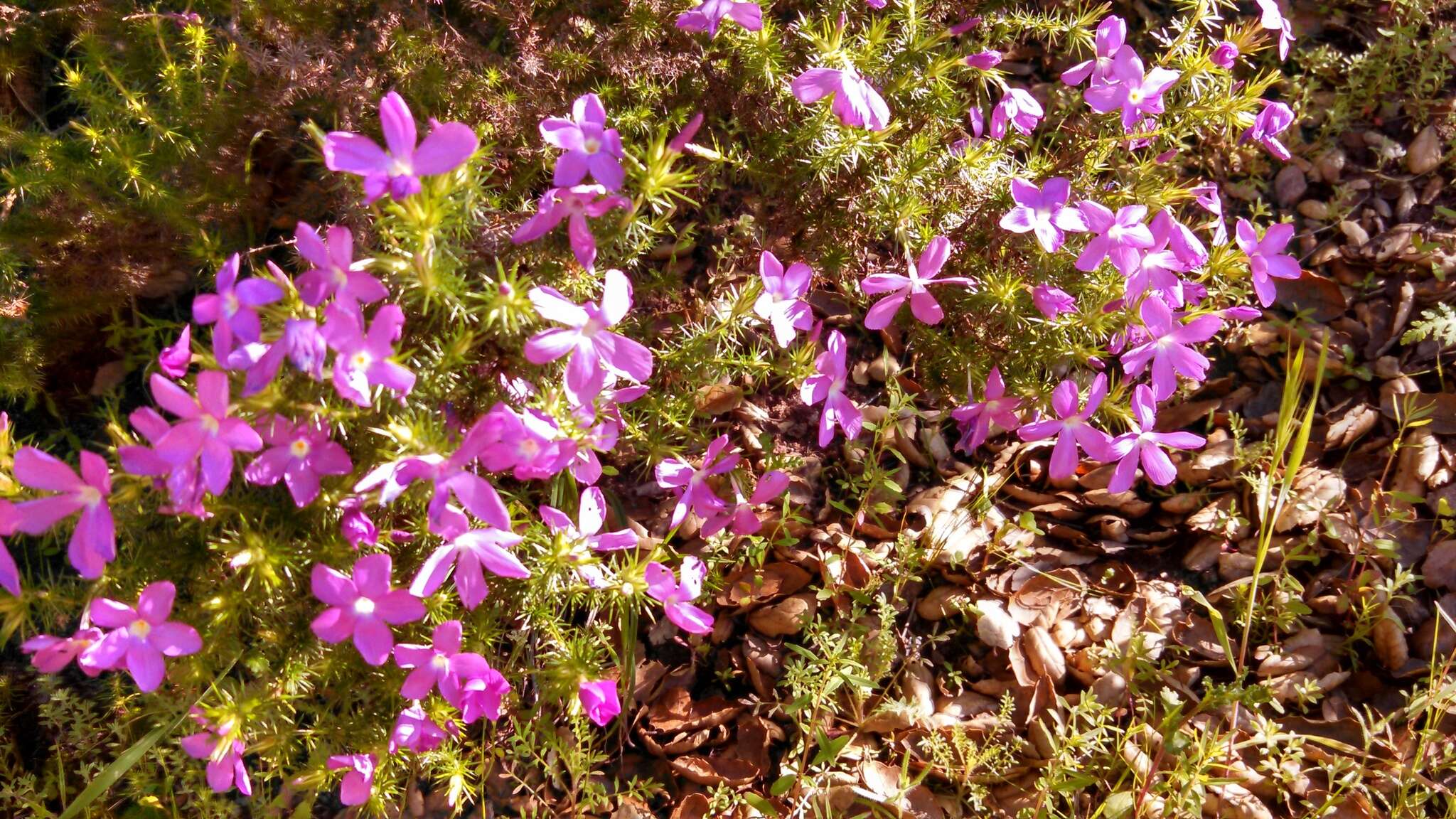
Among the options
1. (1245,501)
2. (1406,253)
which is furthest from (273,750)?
(1406,253)

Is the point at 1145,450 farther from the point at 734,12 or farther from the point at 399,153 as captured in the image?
the point at 399,153

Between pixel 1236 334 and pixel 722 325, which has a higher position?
pixel 722 325

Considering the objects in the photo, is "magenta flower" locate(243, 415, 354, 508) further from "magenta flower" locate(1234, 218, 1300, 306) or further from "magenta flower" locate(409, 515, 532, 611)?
"magenta flower" locate(1234, 218, 1300, 306)

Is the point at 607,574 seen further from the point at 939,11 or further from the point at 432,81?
the point at 939,11

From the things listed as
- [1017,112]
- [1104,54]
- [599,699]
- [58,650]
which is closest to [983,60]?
[1017,112]

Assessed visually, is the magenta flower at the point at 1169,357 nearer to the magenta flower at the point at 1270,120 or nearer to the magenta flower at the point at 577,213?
the magenta flower at the point at 1270,120

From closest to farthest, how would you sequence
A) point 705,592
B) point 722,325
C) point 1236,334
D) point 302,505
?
1. point 302,505
2. point 722,325
3. point 705,592
4. point 1236,334

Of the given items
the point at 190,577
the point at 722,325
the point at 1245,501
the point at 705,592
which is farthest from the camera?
the point at 1245,501

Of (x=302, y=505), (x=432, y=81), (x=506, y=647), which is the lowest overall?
(x=506, y=647)
